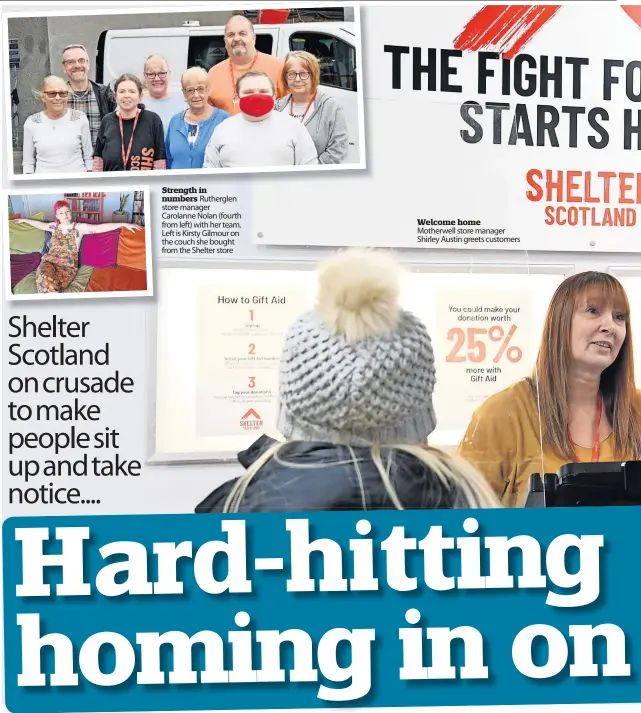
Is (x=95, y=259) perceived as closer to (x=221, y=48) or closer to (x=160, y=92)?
(x=160, y=92)

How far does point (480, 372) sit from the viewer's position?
3.32 metres

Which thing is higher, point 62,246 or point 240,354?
point 62,246

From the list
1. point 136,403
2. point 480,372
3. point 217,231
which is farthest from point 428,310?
point 136,403

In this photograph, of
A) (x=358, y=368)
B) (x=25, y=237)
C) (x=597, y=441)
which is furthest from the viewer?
(x=597, y=441)

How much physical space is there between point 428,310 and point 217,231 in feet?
2.15

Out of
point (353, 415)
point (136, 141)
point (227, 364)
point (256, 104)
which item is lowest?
point (353, 415)

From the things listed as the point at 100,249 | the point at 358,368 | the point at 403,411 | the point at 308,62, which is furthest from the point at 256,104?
the point at 403,411

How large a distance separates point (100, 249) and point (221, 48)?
26.6 inches

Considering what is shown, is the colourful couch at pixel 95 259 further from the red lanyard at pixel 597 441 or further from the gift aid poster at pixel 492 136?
the red lanyard at pixel 597 441

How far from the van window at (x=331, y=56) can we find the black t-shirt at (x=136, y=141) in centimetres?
46

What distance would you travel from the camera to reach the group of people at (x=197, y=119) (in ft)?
10.7

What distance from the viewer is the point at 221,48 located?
3.25 m

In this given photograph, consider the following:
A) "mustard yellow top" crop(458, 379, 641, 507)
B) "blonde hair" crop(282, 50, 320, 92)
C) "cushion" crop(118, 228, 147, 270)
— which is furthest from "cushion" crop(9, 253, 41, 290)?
"mustard yellow top" crop(458, 379, 641, 507)

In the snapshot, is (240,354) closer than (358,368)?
No
